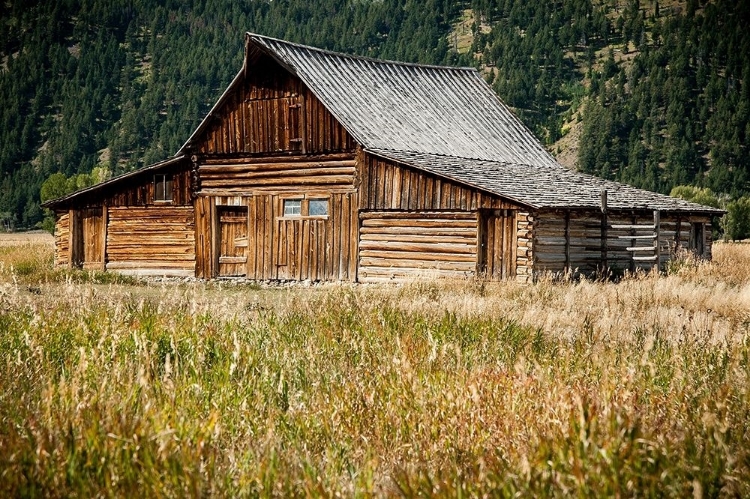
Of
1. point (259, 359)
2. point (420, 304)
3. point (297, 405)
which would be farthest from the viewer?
point (420, 304)

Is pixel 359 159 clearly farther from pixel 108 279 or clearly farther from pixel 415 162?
pixel 108 279

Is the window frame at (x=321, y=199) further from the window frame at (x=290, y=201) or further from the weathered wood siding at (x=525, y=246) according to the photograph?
the weathered wood siding at (x=525, y=246)

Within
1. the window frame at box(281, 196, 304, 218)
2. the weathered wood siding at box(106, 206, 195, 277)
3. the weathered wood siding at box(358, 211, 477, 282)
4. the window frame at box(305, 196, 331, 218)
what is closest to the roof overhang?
the weathered wood siding at box(106, 206, 195, 277)

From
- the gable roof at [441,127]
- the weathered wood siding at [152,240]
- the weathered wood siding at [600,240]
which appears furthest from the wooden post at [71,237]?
the weathered wood siding at [600,240]

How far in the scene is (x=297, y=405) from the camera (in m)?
6.65

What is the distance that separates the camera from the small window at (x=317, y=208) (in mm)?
26484

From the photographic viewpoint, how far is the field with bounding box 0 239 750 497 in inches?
175

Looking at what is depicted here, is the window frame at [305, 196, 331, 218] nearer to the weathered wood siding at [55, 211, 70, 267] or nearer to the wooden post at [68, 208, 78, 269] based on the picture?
the wooden post at [68, 208, 78, 269]

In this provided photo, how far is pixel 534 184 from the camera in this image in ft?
86.0

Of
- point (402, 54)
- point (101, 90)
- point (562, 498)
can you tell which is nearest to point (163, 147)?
point (101, 90)

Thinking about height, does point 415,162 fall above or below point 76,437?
above

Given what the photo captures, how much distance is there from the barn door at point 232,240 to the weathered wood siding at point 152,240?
104 cm

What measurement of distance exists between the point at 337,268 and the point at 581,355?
58.3 ft

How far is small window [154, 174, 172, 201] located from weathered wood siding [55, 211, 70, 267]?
3.23 metres
